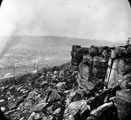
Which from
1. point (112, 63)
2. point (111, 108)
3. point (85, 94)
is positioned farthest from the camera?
point (112, 63)

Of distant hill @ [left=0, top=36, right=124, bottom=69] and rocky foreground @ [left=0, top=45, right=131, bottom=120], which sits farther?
distant hill @ [left=0, top=36, right=124, bottom=69]

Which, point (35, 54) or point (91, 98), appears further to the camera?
point (35, 54)

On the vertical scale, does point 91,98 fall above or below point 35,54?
above

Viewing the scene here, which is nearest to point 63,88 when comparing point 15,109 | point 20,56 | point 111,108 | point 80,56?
point 15,109

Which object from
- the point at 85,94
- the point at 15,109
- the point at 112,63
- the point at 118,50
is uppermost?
the point at 118,50

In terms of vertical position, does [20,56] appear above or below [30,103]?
below

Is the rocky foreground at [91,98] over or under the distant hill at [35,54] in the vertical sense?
Result: over

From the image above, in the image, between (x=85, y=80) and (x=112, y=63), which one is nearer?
(x=112, y=63)

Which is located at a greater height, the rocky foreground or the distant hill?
the rocky foreground

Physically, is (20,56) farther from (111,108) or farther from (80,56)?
(111,108)

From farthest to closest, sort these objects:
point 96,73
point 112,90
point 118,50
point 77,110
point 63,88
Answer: point 96,73 < point 63,88 < point 118,50 < point 112,90 < point 77,110

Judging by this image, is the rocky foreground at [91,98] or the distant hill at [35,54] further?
the distant hill at [35,54]
